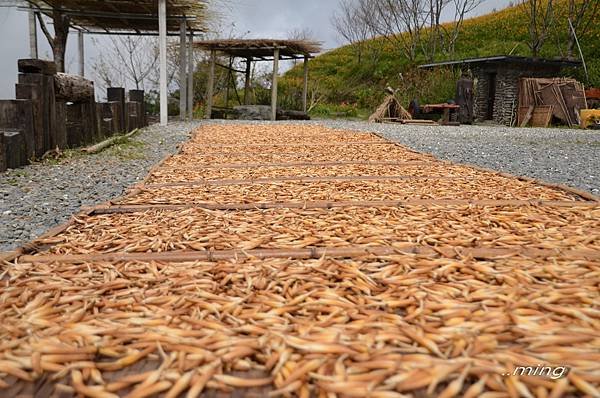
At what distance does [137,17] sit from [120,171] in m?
6.75

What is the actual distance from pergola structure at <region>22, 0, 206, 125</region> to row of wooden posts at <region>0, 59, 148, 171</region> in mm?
2715

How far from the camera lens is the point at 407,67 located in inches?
806

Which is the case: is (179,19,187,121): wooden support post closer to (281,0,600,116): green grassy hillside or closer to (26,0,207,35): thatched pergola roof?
(26,0,207,35): thatched pergola roof

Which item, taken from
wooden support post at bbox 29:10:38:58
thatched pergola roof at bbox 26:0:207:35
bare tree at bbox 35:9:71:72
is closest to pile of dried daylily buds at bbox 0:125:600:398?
thatched pergola roof at bbox 26:0:207:35

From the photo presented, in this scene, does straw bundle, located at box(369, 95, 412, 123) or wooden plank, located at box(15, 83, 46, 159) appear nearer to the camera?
wooden plank, located at box(15, 83, 46, 159)

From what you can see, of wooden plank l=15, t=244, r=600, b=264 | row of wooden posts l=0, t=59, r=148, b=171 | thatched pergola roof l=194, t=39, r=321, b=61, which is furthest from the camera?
thatched pergola roof l=194, t=39, r=321, b=61

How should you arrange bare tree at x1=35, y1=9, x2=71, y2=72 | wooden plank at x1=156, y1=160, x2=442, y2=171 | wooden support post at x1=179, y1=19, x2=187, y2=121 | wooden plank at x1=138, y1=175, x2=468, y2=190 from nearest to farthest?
wooden plank at x1=138, y1=175, x2=468, y2=190
wooden plank at x1=156, y1=160, x2=442, y2=171
bare tree at x1=35, y1=9, x2=71, y2=72
wooden support post at x1=179, y1=19, x2=187, y2=121

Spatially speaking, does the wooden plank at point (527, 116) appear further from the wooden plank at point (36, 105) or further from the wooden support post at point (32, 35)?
the wooden support post at point (32, 35)

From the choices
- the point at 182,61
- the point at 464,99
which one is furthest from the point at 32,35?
the point at 464,99

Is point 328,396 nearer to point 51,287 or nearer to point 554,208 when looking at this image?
point 51,287

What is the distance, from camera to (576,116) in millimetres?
12141

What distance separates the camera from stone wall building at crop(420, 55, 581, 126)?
13547mm

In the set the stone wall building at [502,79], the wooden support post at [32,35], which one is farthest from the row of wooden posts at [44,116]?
the stone wall building at [502,79]

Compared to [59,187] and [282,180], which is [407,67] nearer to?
[282,180]
